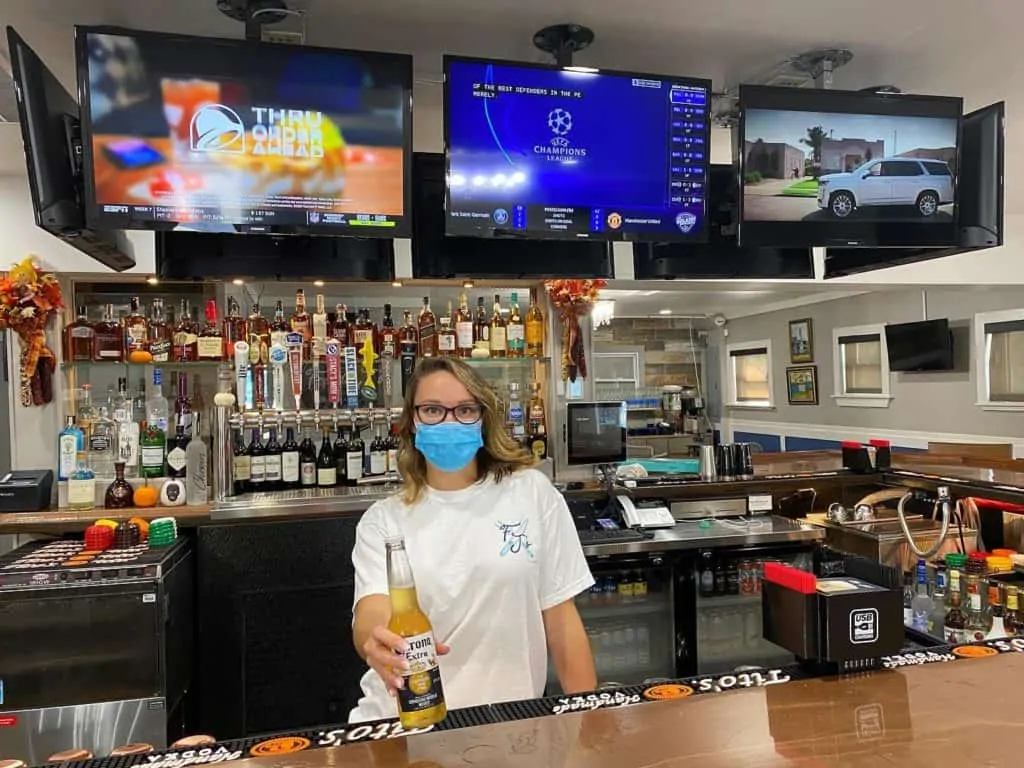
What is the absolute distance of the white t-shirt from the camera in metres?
1.66

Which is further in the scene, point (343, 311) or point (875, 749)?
point (343, 311)

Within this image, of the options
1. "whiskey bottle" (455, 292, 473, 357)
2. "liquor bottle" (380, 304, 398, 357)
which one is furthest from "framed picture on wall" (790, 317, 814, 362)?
"liquor bottle" (380, 304, 398, 357)

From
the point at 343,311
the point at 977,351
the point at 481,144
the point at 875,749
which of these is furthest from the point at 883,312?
the point at 875,749

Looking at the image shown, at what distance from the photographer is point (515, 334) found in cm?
420

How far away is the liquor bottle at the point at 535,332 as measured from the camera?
14.0 feet

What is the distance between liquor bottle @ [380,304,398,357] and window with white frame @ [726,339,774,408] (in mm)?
6892

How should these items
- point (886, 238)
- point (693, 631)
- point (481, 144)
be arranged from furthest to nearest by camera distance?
point (693, 631) < point (886, 238) < point (481, 144)

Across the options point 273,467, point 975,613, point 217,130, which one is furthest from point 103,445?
point 975,613

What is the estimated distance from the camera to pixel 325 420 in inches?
149

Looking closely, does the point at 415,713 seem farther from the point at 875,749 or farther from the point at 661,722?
the point at 875,749

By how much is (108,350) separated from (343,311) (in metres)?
1.13

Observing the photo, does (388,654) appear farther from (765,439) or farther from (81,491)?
(765,439)

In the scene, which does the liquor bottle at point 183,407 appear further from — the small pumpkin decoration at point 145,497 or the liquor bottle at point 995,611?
the liquor bottle at point 995,611

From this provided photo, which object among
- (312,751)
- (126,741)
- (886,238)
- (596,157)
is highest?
(596,157)
